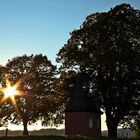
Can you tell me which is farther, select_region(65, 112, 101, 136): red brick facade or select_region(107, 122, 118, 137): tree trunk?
select_region(107, 122, 118, 137): tree trunk

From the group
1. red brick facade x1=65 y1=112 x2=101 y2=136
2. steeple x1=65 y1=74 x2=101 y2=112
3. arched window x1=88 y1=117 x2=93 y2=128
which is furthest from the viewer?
arched window x1=88 y1=117 x2=93 y2=128

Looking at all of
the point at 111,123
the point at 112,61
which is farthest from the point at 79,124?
the point at 112,61

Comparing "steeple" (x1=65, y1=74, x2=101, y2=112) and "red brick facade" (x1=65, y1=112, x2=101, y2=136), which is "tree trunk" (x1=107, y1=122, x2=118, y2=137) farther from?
"red brick facade" (x1=65, y1=112, x2=101, y2=136)

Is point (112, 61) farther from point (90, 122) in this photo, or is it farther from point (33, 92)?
point (33, 92)

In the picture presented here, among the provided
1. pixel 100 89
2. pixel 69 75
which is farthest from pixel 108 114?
pixel 69 75

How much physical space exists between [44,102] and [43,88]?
121 inches

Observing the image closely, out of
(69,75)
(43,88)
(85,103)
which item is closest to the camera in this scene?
(85,103)

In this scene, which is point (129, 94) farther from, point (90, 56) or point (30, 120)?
point (30, 120)

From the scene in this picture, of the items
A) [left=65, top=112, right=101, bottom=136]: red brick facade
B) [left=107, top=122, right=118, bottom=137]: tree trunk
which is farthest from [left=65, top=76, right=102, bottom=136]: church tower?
[left=107, top=122, right=118, bottom=137]: tree trunk

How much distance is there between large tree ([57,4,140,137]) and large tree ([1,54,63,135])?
846 centimetres

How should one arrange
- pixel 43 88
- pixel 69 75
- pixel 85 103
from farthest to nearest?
pixel 43 88
pixel 69 75
pixel 85 103

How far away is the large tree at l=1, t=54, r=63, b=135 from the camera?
72.6 m

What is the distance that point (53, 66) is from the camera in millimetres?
75750

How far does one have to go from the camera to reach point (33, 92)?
73.1m
